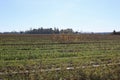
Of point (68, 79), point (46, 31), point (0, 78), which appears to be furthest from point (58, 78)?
point (46, 31)

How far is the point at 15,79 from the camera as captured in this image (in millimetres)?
10758

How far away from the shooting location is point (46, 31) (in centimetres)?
17600

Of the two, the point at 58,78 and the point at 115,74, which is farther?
the point at 115,74

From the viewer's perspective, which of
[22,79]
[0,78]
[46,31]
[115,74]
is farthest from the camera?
[46,31]

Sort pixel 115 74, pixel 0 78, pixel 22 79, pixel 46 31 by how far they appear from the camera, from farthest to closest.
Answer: pixel 46 31
pixel 115 74
pixel 0 78
pixel 22 79

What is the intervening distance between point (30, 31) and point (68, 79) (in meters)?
169

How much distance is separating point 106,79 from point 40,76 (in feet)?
8.92

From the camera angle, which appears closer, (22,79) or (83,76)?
(22,79)

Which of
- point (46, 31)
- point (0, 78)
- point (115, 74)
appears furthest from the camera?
point (46, 31)

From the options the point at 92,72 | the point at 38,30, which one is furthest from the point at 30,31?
the point at 92,72

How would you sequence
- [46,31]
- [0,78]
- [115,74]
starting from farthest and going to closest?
[46,31] < [115,74] < [0,78]

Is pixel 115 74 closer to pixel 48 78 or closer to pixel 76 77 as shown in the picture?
pixel 76 77

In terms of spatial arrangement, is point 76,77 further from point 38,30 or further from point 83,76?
point 38,30

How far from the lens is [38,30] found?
584ft
